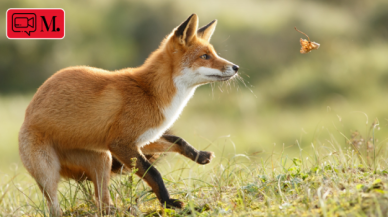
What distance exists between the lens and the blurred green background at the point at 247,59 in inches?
482

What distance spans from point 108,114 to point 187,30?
159cm

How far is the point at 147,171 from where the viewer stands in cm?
474

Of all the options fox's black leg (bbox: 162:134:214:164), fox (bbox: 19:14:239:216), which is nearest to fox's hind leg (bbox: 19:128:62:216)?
fox (bbox: 19:14:239:216)

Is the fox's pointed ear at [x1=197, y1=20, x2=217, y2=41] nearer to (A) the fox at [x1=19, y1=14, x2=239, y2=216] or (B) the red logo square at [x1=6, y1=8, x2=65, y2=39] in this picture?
(A) the fox at [x1=19, y1=14, x2=239, y2=216]

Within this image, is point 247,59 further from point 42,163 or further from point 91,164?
point 42,163

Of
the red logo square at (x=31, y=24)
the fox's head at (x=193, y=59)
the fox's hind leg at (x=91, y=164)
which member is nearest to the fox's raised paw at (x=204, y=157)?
the fox's head at (x=193, y=59)

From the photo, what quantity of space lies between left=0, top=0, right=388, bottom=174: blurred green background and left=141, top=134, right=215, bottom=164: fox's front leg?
5.49 metres

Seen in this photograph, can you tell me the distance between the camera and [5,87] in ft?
51.4

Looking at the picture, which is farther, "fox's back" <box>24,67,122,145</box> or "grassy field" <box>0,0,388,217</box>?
"grassy field" <box>0,0,388,217</box>

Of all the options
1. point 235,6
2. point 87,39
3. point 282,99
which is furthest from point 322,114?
point 87,39

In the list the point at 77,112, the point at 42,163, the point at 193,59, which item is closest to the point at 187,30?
the point at 193,59

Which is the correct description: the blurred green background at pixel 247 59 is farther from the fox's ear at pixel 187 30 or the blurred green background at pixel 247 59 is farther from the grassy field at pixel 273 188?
the fox's ear at pixel 187 30

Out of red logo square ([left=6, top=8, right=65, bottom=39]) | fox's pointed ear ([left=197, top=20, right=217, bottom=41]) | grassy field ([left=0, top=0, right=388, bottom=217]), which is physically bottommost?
grassy field ([left=0, top=0, right=388, bottom=217])

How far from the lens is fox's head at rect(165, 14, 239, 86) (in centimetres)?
525
